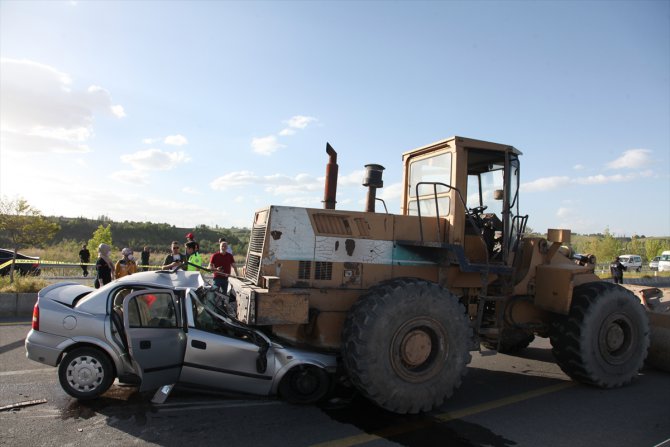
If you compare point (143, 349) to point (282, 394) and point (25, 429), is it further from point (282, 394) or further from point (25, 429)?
point (282, 394)

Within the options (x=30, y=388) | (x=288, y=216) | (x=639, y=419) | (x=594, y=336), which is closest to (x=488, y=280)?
(x=594, y=336)

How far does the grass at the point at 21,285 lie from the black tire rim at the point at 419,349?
9.89 metres

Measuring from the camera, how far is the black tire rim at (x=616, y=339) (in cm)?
629

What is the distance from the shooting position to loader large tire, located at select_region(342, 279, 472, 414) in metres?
4.80

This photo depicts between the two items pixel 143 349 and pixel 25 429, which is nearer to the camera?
pixel 25 429

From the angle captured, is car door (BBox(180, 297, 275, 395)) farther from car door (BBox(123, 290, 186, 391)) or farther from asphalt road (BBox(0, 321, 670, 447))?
asphalt road (BBox(0, 321, 670, 447))

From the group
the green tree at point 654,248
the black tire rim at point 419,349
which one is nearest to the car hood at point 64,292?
the black tire rim at point 419,349

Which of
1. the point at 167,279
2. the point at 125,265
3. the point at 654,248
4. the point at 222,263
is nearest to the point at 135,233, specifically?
the point at 125,265

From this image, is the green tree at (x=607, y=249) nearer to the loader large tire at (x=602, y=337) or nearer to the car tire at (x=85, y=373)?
the loader large tire at (x=602, y=337)

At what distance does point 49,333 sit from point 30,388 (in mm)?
972

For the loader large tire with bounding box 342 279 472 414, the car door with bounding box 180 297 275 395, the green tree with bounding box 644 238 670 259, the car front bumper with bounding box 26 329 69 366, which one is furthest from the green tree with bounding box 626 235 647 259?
the car front bumper with bounding box 26 329 69 366

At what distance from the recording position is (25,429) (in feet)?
13.7

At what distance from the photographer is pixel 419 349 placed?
513 centimetres

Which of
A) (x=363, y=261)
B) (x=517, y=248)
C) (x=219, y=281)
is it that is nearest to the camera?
(x=363, y=261)
